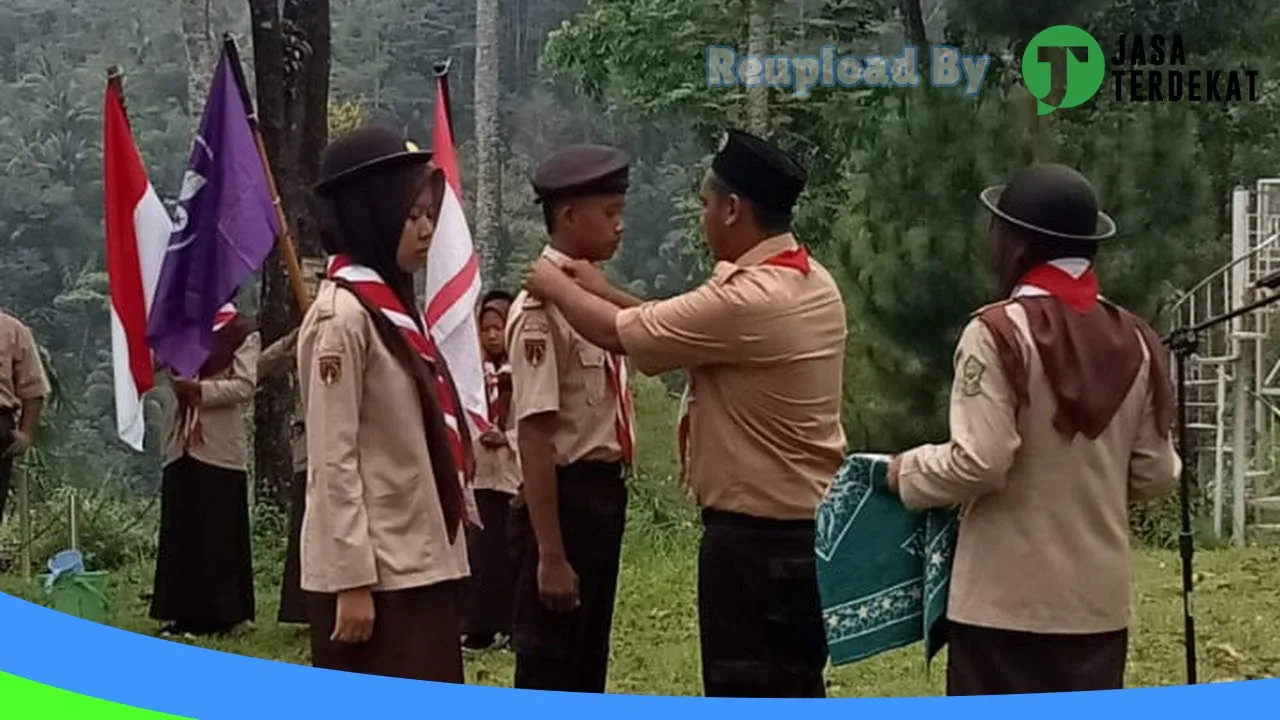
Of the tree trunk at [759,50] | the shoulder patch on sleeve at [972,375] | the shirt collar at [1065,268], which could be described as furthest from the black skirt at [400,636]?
the tree trunk at [759,50]

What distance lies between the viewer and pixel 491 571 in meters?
4.20

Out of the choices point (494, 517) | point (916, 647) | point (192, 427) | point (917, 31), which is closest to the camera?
point (917, 31)

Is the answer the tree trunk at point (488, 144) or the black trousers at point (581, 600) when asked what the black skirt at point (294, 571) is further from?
the black trousers at point (581, 600)

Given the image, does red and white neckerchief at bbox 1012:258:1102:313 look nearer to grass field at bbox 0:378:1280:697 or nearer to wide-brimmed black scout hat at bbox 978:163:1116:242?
wide-brimmed black scout hat at bbox 978:163:1116:242

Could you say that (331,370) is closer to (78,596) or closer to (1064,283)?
(1064,283)

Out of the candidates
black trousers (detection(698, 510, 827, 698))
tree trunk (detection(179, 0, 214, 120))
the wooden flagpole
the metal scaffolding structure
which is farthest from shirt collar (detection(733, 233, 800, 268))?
tree trunk (detection(179, 0, 214, 120))

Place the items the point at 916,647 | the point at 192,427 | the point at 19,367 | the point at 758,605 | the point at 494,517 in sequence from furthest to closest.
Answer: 1. the point at 494,517
2. the point at 192,427
3. the point at 19,367
4. the point at 916,647
5. the point at 758,605

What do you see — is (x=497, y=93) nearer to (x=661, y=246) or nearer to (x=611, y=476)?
(x=661, y=246)

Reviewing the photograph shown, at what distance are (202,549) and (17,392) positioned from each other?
58cm

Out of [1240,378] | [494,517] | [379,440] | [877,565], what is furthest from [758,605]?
[494,517]

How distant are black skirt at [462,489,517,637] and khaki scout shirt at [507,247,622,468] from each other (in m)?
1.18

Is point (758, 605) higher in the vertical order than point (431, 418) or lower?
lower

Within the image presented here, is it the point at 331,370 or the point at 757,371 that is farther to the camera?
the point at 757,371

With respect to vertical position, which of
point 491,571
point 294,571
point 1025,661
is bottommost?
point 491,571
